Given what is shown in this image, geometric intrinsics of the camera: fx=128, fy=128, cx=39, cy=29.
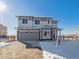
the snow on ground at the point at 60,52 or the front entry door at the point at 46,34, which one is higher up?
the front entry door at the point at 46,34

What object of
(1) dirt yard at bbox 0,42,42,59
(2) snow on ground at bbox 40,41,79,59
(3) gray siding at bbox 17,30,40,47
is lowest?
(1) dirt yard at bbox 0,42,42,59

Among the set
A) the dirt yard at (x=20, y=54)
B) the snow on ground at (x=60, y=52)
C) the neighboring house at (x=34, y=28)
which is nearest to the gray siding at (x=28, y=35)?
the neighboring house at (x=34, y=28)

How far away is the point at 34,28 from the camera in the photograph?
83.8 ft

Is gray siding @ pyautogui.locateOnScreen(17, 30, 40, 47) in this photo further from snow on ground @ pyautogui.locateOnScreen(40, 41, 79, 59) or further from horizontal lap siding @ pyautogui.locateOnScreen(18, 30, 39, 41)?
snow on ground @ pyautogui.locateOnScreen(40, 41, 79, 59)

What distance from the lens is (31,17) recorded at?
2555 centimetres

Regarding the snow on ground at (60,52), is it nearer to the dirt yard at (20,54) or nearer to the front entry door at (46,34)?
the dirt yard at (20,54)

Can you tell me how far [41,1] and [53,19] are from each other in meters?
7.91

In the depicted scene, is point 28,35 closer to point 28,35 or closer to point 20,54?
point 28,35

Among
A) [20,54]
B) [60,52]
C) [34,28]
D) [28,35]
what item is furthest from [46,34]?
[60,52]

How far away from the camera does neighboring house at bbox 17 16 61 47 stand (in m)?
25.3

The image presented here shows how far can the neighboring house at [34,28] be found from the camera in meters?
25.3

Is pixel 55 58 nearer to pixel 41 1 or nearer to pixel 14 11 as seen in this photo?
pixel 41 1

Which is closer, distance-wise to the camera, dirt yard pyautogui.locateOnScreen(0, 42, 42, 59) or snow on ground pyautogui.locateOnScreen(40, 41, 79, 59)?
snow on ground pyautogui.locateOnScreen(40, 41, 79, 59)

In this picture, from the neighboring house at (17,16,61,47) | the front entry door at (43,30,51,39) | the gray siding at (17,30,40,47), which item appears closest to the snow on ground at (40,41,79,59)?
the gray siding at (17,30,40,47)
